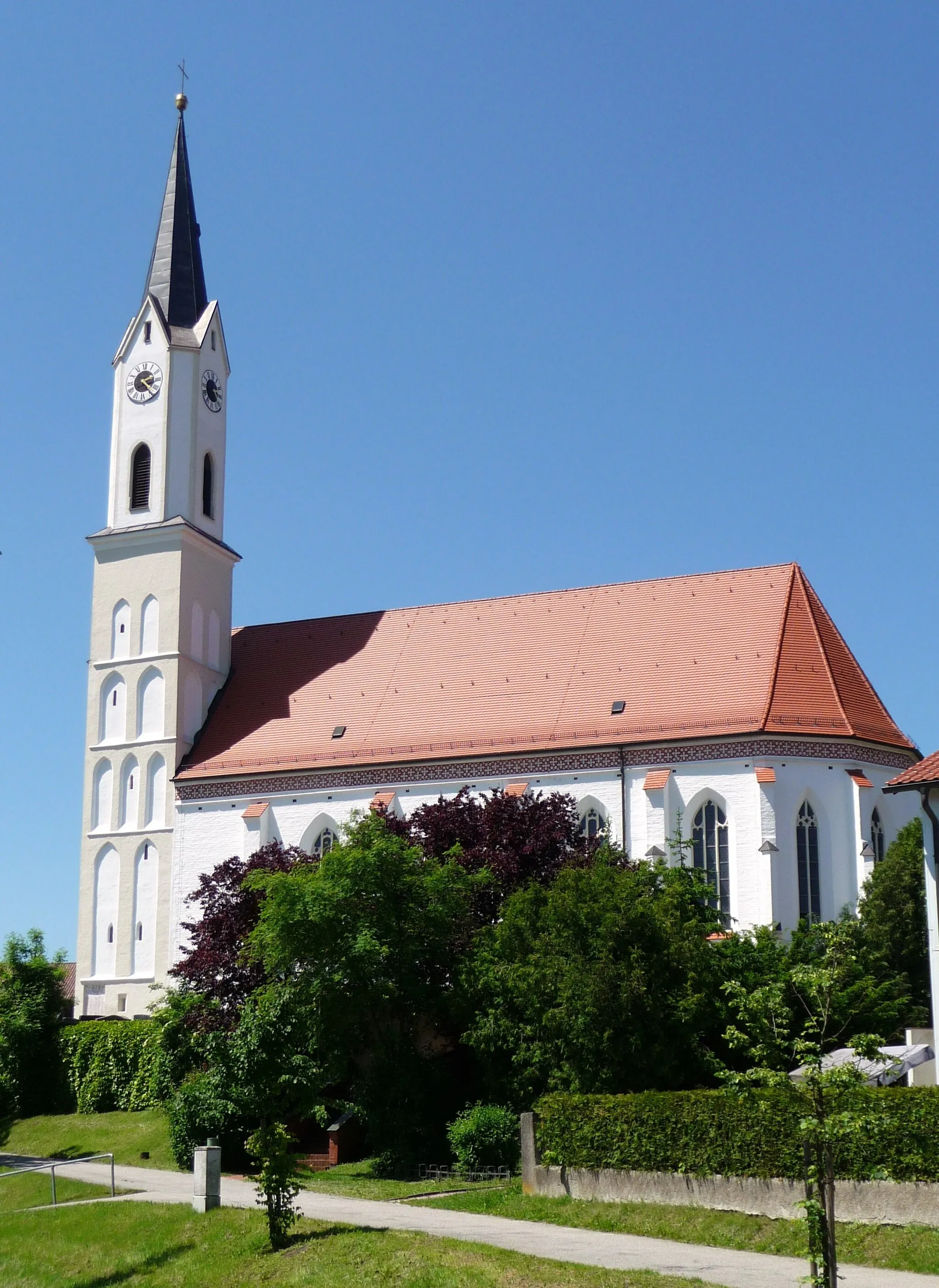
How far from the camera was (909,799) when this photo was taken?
4256 cm

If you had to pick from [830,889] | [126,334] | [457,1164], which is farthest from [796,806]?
[126,334]

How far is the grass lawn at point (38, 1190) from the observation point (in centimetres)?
2825

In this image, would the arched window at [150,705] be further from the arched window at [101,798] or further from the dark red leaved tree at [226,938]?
the dark red leaved tree at [226,938]

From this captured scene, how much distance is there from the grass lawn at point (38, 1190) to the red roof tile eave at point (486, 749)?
641 inches

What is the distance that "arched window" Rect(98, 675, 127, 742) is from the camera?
48.9 meters

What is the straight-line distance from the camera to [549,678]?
44969 millimetres

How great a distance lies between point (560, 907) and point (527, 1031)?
8.18 ft

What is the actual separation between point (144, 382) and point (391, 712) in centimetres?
1435

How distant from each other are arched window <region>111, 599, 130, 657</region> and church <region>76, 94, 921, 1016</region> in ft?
0.25

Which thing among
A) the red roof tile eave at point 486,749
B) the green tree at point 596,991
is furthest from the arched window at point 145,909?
the green tree at point 596,991

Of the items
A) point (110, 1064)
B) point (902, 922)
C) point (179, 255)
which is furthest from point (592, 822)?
point (179, 255)

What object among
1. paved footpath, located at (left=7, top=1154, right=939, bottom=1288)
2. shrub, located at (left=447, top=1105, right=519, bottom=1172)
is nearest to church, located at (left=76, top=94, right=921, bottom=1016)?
shrub, located at (left=447, top=1105, right=519, bottom=1172)

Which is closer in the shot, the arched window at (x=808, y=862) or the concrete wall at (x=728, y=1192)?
the concrete wall at (x=728, y=1192)

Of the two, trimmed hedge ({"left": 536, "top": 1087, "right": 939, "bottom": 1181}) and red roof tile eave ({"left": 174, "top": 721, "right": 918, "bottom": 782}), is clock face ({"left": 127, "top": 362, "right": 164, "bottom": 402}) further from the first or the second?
trimmed hedge ({"left": 536, "top": 1087, "right": 939, "bottom": 1181})
